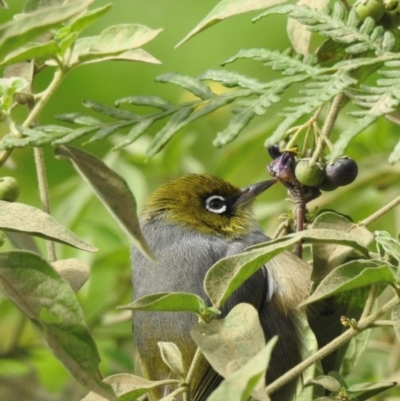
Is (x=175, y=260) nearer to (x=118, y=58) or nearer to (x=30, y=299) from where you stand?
(x=118, y=58)

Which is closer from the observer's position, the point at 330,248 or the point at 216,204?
the point at 330,248

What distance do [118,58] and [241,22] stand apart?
14.6 feet

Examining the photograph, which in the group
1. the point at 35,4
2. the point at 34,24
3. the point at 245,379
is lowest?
the point at 245,379

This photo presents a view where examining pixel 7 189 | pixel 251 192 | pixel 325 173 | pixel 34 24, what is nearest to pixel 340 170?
pixel 325 173

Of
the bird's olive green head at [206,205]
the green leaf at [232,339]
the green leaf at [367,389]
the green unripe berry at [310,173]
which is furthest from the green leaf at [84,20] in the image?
the bird's olive green head at [206,205]

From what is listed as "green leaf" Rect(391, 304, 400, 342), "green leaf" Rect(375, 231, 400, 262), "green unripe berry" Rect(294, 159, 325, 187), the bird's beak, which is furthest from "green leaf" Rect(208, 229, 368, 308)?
the bird's beak

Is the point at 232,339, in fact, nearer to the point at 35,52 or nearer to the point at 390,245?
the point at 390,245

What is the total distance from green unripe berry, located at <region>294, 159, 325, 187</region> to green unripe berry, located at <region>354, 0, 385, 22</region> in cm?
38

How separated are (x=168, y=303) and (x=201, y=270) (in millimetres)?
1385

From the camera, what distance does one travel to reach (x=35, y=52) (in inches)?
59.3

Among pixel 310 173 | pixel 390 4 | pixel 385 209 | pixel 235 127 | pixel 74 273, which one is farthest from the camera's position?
pixel 310 173

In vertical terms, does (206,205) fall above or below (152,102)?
below

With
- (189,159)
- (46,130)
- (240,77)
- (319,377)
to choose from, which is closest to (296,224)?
(319,377)

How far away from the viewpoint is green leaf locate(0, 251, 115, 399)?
146 cm
